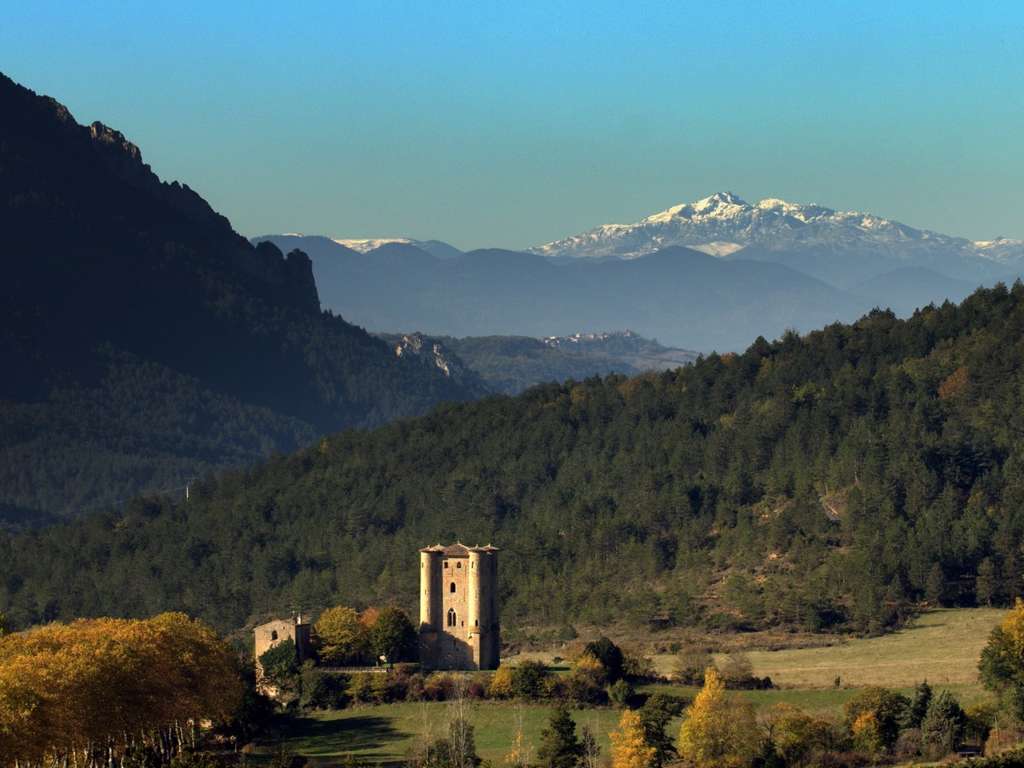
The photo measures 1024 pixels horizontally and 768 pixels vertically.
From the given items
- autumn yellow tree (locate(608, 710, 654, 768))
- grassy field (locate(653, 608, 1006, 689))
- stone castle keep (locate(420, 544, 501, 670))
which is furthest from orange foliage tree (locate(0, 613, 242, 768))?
grassy field (locate(653, 608, 1006, 689))

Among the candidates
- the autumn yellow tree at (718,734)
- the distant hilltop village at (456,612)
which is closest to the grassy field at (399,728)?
the autumn yellow tree at (718,734)

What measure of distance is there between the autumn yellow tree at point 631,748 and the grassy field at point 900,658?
68.3 ft

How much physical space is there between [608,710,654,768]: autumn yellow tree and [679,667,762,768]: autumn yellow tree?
1.93 m

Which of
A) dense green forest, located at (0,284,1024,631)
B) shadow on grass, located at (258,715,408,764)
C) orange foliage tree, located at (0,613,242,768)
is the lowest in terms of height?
shadow on grass, located at (258,715,408,764)

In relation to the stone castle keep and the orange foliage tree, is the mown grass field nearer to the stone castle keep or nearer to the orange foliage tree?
the orange foliage tree

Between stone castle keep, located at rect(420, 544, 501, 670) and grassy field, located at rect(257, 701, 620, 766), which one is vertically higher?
stone castle keep, located at rect(420, 544, 501, 670)

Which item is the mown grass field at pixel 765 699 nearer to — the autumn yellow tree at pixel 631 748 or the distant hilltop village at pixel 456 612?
the autumn yellow tree at pixel 631 748

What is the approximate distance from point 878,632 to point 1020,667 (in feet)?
92.9

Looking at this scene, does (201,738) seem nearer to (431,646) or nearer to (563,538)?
(431,646)

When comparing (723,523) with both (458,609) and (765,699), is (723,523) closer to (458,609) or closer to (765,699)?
(458,609)

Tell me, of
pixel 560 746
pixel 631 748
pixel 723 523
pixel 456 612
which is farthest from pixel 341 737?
pixel 723 523

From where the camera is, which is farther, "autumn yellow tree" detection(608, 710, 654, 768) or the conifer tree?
the conifer tree

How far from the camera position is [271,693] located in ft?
399

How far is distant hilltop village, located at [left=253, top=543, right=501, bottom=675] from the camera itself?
417 ft
